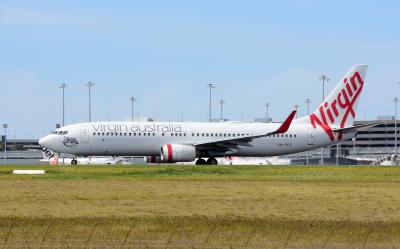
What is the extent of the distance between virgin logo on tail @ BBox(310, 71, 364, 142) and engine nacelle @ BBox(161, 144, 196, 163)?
12.9 m

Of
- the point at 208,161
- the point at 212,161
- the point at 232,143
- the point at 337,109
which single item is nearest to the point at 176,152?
the point at 212,161

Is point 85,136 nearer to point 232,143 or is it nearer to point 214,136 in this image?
point 214,136

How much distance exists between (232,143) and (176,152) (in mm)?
A: 5216

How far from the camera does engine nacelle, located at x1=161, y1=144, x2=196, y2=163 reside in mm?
67688

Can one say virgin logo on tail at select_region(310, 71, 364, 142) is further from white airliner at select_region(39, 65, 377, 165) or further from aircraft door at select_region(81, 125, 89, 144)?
aircraft door at select_region(81, 125, 89, 144)

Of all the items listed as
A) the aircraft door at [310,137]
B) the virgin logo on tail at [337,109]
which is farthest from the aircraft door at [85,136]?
the virgin logo on tail at [337,109]

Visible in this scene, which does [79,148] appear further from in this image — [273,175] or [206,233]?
[206,233]

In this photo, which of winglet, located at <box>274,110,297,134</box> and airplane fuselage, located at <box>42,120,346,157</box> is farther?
airplane fuselage, located at <box>42,120,346,157</box>

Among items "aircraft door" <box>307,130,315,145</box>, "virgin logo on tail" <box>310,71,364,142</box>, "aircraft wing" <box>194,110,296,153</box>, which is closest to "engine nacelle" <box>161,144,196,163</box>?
"aircraft wing" <box>194,110,296,153</box>

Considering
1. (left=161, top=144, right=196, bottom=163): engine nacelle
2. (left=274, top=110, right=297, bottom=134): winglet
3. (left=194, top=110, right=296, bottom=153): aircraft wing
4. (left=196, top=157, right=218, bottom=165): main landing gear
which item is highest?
(left=274, top=110, right=297, bottom=134): winglet

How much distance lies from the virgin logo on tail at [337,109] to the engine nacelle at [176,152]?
1292 centimetres

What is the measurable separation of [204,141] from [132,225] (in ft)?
155

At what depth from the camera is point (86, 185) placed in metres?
40.7

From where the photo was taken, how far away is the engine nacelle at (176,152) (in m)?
67.7
